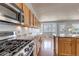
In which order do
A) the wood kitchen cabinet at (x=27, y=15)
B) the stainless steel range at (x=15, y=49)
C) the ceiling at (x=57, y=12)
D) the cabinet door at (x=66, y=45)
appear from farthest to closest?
the cabinet door at (x=66, y=45) < the ceiling at (x=57, y=12) < the wood kitchen cabinet at (x=27, y=15) < the stainless steel range at (x=15, y=49)

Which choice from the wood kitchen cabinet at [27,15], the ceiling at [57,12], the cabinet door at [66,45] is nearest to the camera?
the wood kitchen cabinet at [27,15]

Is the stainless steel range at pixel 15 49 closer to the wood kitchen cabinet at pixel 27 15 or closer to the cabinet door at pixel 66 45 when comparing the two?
the wood kitchen cabinet at pixel 27 15

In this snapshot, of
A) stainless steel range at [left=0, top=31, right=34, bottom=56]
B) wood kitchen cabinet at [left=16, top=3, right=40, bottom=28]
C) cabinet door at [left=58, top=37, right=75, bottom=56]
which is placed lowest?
cabinet door at [left=58, top=37, right=75, bottom=56]

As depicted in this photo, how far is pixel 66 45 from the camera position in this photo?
338 centimetres

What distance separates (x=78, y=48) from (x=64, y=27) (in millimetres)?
762

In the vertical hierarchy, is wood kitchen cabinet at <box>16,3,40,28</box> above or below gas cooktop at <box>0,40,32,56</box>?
above

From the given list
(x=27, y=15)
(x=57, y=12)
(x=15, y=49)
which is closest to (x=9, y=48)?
(x=15, y=49)

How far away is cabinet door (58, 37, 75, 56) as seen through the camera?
3296mm

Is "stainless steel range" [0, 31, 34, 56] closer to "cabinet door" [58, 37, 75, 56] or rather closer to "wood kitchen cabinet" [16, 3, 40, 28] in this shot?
"wood kitchen cabinet" [16, 3, 40, 28]

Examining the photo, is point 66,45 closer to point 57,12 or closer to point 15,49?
point 57,12

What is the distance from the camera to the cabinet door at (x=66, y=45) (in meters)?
3.30

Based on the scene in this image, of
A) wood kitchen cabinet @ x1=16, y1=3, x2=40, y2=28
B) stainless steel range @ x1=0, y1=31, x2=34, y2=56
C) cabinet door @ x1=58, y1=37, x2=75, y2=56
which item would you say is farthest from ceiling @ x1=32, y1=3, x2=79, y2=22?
stainless steel range @ x1=0, y1=31, x2=34, y2=56

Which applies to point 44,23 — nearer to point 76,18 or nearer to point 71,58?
point 76,18

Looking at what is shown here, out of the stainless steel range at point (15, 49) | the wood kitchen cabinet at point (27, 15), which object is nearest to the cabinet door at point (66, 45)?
the wood kitchen cabinet at point (27, 15)
